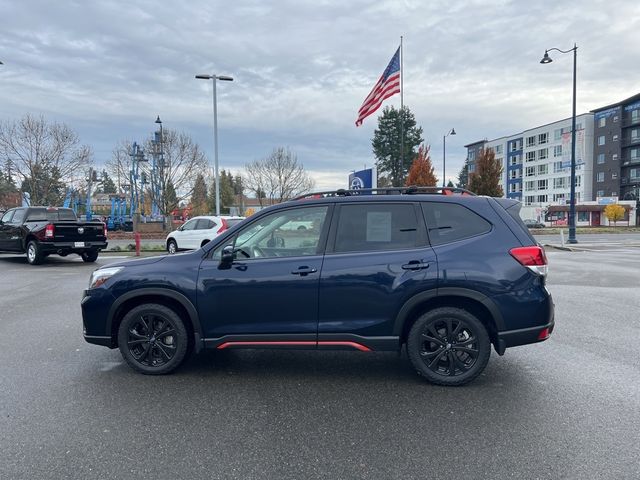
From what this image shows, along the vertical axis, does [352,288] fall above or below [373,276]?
below

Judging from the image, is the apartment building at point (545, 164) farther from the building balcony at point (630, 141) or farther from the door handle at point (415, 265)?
the door handle at point (415, 265)

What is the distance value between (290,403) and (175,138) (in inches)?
1361

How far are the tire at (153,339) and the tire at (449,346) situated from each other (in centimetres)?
222

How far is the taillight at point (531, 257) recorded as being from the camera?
160 inches

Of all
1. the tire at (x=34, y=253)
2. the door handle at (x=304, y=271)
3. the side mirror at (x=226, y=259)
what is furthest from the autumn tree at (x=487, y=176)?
the side mirror at (x=226, y=259)

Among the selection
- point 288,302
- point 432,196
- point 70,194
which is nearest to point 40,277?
point 288,302

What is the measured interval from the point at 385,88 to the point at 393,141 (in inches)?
1670

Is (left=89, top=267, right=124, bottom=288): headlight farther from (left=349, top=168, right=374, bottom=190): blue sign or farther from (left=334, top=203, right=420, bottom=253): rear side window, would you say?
(left=349, top=168, right=374, bottom=190): blue sign

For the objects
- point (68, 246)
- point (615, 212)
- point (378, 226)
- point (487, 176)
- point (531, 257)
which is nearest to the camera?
point (531, 257)

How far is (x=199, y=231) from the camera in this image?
18.2 metres

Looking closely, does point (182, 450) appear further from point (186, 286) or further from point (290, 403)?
point (186, 286)

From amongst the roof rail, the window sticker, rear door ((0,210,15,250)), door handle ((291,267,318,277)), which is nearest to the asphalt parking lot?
door handle ((291,267,318,277))

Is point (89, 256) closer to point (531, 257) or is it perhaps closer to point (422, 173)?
point (531, 257)

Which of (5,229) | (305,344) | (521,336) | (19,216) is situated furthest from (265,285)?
(5,229)
